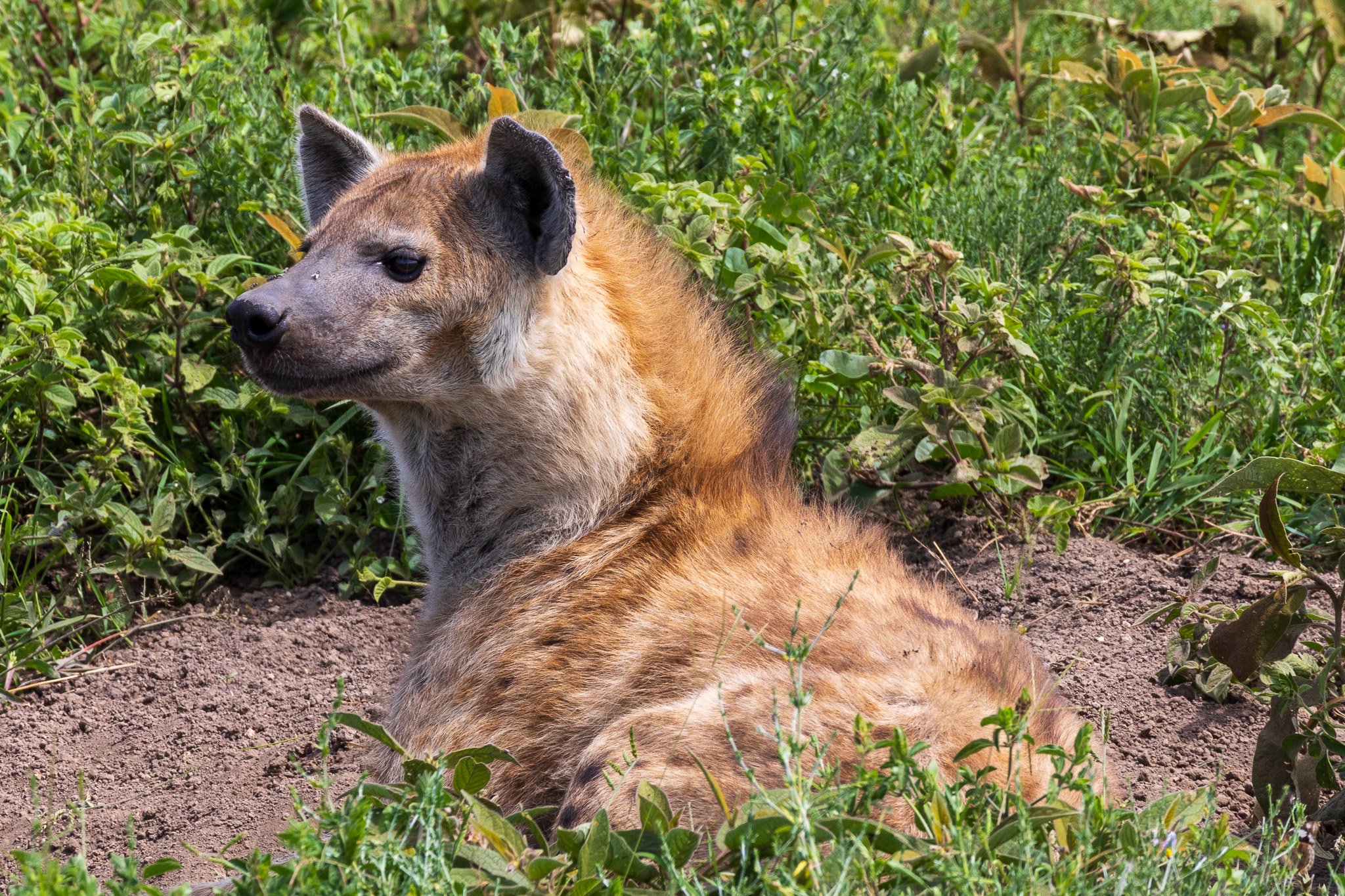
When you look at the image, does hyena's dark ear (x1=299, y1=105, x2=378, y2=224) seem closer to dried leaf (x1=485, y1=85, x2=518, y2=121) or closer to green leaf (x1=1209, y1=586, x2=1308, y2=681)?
dried leaf (x1=485, y1=85, x2=518, y2=121)

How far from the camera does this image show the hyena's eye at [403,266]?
3.45 m

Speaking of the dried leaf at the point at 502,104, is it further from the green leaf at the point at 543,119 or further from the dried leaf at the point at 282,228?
the dried leaf at the point at 282,228

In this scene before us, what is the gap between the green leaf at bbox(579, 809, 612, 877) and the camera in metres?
2.46

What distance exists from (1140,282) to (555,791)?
8.31 ft

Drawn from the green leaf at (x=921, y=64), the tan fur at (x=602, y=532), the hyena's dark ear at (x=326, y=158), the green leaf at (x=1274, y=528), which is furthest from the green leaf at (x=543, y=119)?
the green leaf at (x=1274, y=528)

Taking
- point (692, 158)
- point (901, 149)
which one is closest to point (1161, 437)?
point (901, 149)

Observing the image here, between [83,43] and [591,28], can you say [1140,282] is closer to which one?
[591,28]

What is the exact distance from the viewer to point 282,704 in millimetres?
4363

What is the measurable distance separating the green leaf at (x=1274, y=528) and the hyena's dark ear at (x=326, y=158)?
8.66ft

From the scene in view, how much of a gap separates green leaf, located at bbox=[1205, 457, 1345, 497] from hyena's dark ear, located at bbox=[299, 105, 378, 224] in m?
2.57

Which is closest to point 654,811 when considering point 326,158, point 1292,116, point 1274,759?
point 1274,759

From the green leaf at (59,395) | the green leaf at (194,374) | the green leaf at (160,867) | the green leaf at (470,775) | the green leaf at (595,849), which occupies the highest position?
the green leaf at (59,395)

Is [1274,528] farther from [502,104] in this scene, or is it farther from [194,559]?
[194,559]

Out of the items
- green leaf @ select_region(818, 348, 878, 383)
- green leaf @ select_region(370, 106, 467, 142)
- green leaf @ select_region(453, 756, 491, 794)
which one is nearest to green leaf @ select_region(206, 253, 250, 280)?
green leaf @ select_region(370, 106, 467, 142)
